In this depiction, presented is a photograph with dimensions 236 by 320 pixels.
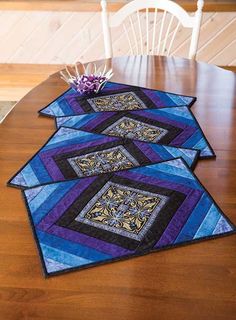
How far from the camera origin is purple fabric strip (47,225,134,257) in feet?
3.15

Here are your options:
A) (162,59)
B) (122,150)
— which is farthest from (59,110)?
(162,59)

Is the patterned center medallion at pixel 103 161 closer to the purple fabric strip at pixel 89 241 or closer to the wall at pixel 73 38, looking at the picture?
the purple fabric strip at pixel 89 241

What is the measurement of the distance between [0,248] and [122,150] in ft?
1.64

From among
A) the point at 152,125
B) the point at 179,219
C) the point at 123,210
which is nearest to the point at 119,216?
the point at 123,210

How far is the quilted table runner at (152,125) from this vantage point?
54.1 inches

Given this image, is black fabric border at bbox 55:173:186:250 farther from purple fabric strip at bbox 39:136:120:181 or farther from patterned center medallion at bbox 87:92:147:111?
patterned center medallion at bbox 87:92:147:111

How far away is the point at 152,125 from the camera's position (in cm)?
146

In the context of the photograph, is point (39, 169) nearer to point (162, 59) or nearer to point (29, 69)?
point (162, 59)

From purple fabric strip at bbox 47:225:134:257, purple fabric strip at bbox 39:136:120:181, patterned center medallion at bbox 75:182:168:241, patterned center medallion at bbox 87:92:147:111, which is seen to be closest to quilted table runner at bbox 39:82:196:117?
patterned center medallion at bbox 87:92:147:111

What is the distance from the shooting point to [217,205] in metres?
1.09

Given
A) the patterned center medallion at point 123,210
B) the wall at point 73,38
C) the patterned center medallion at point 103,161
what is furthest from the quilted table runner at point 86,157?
the wall at point 73,38

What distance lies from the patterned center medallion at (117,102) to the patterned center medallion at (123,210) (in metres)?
0.49

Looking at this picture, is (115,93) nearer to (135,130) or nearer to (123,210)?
(135,130)

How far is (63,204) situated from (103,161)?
9.0 inches
